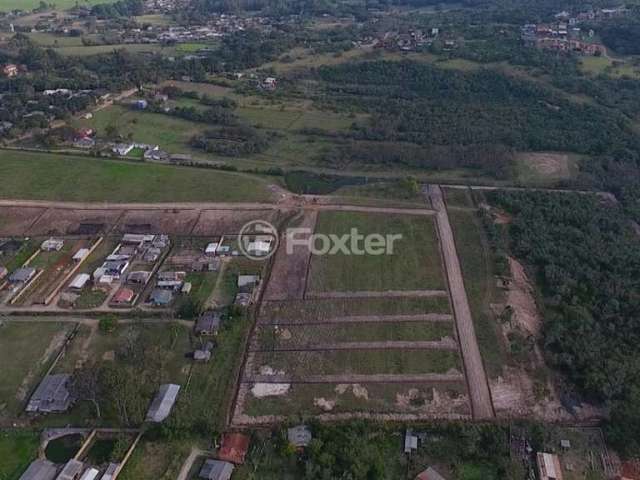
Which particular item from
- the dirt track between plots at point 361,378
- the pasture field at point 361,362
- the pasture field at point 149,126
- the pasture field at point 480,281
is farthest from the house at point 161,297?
the pasture field at point 149,126

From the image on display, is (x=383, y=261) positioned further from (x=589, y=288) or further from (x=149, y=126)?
(x=149, y=126)

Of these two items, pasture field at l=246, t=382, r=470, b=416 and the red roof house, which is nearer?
pasture field at l=246, t=382, r=470, b=416

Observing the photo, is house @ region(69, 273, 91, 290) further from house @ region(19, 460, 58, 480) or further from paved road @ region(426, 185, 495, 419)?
paved road @ region(426, 185, 495, 419)

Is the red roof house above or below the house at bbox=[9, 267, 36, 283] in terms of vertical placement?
below

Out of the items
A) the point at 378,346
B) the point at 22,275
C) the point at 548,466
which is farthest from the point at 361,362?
the point at 22,275

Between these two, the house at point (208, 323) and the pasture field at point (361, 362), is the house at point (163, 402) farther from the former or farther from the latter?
the pasture field at point (361, 362)

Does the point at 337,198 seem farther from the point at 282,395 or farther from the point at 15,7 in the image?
the point at 15,7

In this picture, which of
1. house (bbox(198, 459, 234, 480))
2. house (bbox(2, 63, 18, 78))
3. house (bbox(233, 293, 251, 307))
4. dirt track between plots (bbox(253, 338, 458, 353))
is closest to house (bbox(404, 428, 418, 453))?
dirt track between plots (bbox(253, 338, 458, 353))
